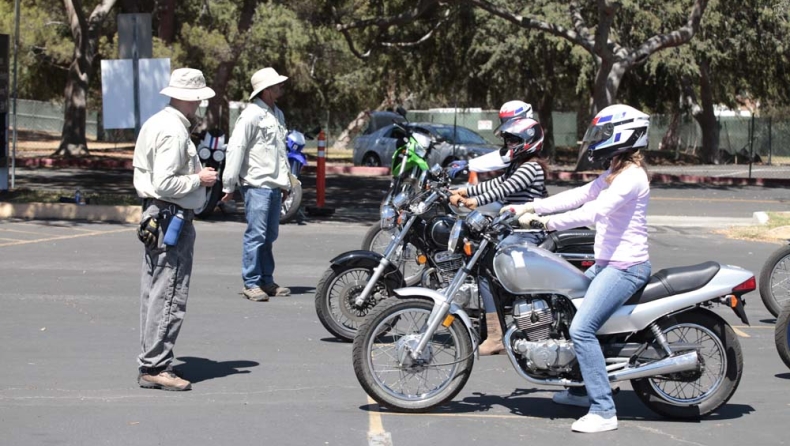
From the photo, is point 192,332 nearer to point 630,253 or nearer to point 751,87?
point 630,253

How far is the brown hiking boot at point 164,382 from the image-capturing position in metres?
7.18

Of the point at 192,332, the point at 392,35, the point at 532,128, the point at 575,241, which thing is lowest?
the point at 192,332

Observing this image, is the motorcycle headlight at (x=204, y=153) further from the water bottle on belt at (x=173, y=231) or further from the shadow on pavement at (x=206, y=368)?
the water bottle on belt at (x=173, y=231)

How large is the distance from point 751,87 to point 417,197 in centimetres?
3935

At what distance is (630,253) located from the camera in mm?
6414

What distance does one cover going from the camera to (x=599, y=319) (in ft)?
20.9

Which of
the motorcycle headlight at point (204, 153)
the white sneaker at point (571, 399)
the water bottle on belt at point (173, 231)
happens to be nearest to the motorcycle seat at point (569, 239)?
the white sneaker at point (571, 399)

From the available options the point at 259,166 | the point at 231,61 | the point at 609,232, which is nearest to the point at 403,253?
the point at 259,166

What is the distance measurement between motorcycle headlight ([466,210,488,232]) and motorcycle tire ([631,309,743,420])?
1.17 meters

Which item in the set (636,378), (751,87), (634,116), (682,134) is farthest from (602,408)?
(682,134)

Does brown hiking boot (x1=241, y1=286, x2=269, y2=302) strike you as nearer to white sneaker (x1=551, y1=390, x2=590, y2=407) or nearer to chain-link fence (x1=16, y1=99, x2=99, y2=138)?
white sneaker (x1=551, y1=390, x2=590, y2=407)

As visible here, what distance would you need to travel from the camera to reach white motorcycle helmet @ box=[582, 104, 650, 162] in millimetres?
6363

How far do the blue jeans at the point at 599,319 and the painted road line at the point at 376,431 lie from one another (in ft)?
3.86

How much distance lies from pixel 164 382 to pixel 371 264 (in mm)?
2139
